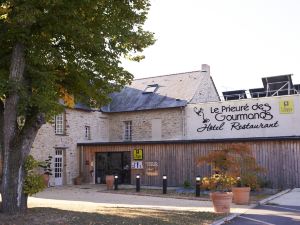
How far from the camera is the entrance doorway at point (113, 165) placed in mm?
28656

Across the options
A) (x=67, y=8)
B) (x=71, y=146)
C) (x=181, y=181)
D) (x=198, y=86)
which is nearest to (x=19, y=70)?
(x=67, y=8)

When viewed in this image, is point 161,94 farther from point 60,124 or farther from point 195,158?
point 195,158

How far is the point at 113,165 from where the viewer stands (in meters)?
29.3

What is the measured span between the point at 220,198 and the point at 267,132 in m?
15.0

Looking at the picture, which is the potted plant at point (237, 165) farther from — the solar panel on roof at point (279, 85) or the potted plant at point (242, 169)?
the solar panel on roof at point (279, 85)

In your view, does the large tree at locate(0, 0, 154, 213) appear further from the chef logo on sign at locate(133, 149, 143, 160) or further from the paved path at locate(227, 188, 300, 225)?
the chef logo on sign at locate(133, 149, 143, 160)

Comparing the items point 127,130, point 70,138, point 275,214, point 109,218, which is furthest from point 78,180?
point 275,214

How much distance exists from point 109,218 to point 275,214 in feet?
17.0

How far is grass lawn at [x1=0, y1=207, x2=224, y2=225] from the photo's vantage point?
11.3m

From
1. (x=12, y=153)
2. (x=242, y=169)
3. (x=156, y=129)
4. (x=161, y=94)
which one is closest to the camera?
(x=12, y=153)

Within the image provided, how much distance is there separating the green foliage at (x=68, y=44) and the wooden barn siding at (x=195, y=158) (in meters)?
11.5

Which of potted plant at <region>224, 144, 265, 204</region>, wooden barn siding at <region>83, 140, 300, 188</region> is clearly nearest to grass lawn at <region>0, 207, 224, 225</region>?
potted plant at <region>224, 144, 265, 204</region>

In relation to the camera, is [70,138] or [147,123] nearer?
[70,138]

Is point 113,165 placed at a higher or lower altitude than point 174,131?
lower
